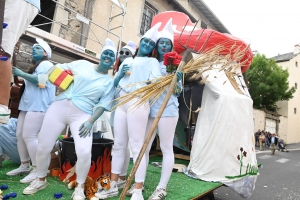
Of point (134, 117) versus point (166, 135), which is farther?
point (166, 135)

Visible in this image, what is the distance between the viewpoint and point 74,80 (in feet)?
8.23

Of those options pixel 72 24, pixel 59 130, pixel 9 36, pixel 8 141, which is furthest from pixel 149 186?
pixel 72 24

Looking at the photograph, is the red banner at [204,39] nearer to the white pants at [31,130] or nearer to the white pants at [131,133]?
the white pants at [131,133]

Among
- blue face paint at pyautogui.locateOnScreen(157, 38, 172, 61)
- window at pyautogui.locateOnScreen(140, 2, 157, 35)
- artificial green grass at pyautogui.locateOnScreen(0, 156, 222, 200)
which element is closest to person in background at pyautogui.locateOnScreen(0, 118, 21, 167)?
artificial green grass at pyautogui.locateOnScreen(0, 156, 222, 200)

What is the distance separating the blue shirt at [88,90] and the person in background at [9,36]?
30.6 inches

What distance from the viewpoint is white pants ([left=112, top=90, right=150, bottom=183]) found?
2352 mm

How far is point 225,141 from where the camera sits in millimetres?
3562

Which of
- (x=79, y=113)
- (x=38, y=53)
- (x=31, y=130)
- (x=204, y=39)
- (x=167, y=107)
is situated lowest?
(x=31, y=130)

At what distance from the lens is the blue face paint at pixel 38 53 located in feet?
9.55

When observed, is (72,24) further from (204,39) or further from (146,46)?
(146,46)

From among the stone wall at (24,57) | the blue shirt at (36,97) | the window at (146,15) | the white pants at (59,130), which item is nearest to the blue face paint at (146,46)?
the white pants at (59,130)

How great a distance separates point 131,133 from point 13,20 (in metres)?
1.37

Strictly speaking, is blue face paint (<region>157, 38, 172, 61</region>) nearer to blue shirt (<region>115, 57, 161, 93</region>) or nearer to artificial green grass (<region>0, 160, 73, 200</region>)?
blue shirt (<region>115, 57, 161, 93</region>)

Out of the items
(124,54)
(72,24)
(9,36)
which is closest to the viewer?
(9,36)
